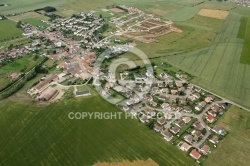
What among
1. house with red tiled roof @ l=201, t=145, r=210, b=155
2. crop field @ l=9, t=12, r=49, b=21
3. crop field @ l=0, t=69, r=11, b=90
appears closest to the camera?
house with red tiled roof @ l=201, t=145, r=210, b=155

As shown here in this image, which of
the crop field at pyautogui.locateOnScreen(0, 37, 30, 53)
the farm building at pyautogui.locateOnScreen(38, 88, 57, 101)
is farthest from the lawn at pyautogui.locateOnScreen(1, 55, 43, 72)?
the farm building at pyautogui.locateOnScreen(38, 88, 57, 101)

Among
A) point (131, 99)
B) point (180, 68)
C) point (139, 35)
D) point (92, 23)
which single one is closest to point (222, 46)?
point (180, 68)

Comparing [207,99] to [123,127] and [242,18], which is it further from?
[242,18]

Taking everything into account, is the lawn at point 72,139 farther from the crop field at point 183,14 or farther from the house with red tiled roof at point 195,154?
the crop field at point 183,14

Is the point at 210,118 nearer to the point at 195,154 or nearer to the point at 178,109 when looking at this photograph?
the point at 178,109

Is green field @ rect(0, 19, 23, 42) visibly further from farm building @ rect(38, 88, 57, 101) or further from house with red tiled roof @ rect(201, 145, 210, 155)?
house with red tiled roof @ rect(201, 145, 210, 155)

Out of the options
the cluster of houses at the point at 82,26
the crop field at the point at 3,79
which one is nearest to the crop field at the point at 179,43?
the cluster of houses at the point at 82,26
